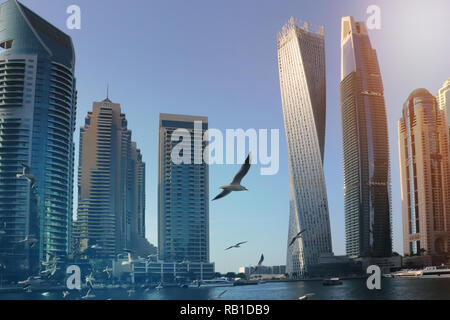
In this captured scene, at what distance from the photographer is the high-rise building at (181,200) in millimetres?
107500

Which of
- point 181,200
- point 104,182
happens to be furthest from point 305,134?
point 104,182

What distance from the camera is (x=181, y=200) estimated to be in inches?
4392

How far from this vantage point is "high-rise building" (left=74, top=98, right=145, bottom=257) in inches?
4648

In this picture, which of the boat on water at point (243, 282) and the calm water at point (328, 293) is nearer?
the calm water at point (328, 293)

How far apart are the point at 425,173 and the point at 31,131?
79911 mm

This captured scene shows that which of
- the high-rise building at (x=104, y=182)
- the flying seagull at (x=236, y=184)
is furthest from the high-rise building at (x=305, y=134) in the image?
the flying seagull at (x=236, y=184)

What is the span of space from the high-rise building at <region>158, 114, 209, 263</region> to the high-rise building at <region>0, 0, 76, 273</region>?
101 feet

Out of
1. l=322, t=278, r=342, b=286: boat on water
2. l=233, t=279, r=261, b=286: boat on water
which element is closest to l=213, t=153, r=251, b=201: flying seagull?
l=322, t=278, r=342, b=286: boat on water

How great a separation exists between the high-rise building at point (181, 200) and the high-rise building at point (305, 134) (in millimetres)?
19862

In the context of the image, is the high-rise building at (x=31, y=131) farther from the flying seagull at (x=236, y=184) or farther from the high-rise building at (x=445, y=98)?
the high-rise building at (x=445, y=98)

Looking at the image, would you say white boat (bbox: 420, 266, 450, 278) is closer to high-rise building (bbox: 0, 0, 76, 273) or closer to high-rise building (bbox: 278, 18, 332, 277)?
high-rise building (bbox: 278, 18, 332, 277)

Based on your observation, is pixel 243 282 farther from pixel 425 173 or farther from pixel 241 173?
pixel 241 173
